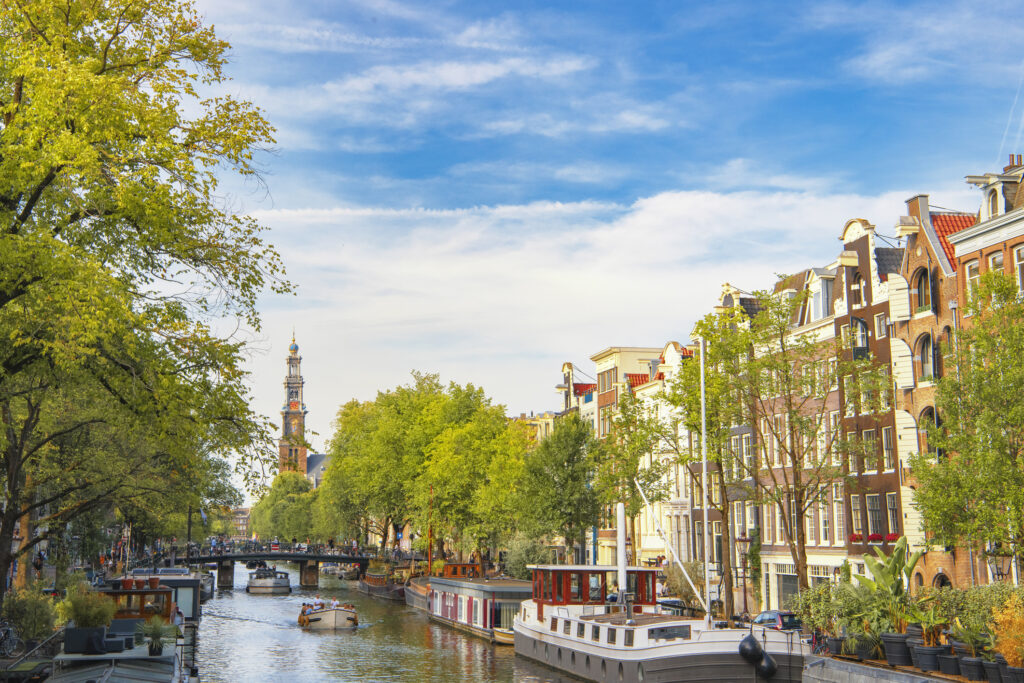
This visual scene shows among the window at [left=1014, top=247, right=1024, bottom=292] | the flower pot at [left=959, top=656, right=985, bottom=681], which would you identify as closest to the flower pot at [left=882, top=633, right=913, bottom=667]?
the flower pot at [left=959, top=656, right=985, bottom=681]

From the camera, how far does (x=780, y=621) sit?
40906mm

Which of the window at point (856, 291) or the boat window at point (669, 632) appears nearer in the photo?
the boat window at point (669, 632)

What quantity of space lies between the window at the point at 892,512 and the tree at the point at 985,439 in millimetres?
14657

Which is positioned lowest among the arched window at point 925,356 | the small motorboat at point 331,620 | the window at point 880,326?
the small motorboat at point 331,620

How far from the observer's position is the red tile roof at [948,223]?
4944 centimetres

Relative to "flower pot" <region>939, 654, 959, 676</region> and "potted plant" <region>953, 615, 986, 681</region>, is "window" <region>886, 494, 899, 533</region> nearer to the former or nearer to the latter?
"potted plant" <region>953, 615, 986, 681</region>

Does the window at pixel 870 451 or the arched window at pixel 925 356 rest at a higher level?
the arched window at pixel 925 356

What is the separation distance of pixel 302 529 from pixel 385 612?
109 m

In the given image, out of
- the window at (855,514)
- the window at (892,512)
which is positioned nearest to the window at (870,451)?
the window at (855,514)

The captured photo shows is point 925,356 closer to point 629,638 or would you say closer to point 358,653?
point 629,638

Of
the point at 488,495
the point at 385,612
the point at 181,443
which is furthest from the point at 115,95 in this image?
the point at 385,612

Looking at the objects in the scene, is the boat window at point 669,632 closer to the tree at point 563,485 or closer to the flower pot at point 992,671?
the flower pot at point 992,671

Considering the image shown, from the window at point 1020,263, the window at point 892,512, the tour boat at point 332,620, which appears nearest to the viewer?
the window at point 1020,263

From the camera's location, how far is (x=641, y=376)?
277 ft
